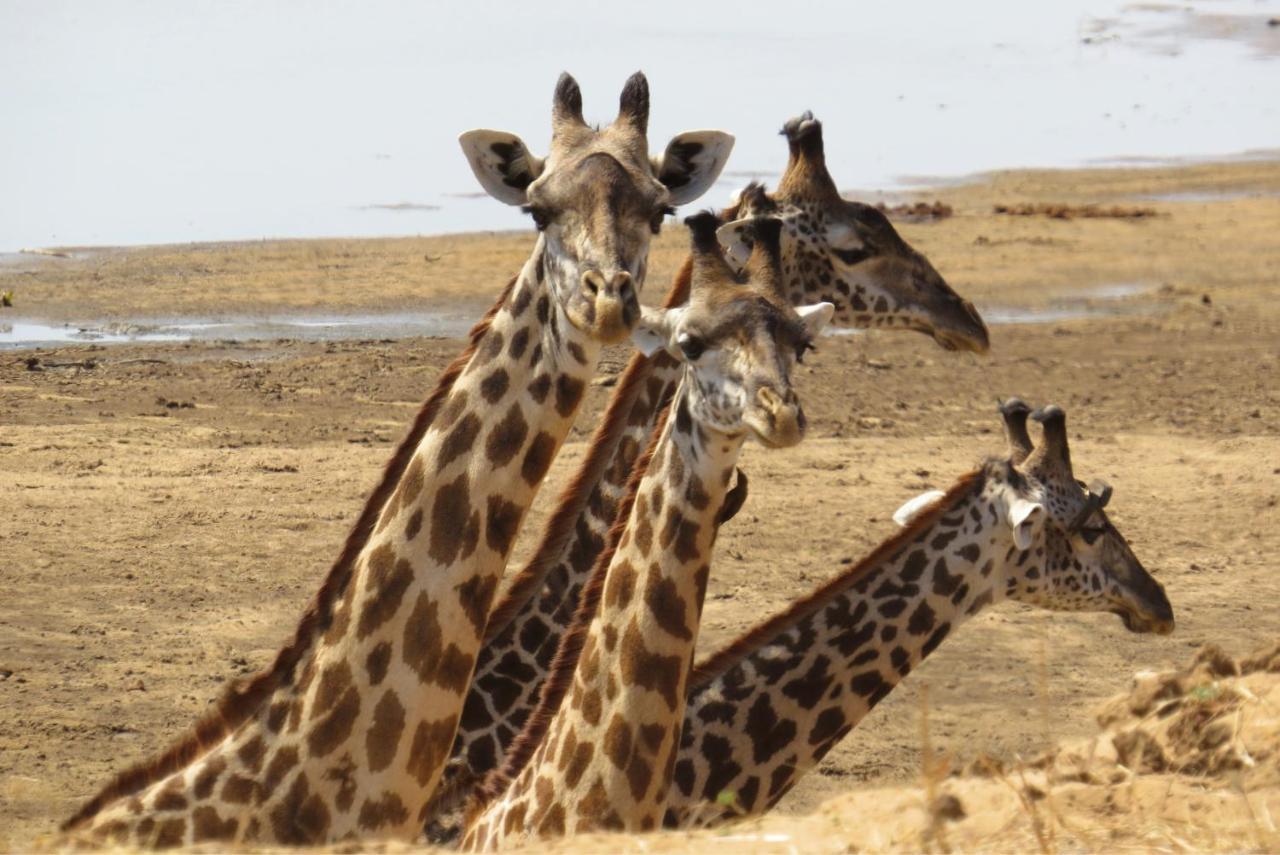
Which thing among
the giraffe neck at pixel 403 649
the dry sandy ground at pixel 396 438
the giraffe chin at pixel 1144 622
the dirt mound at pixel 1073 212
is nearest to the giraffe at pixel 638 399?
the giraffe neck at pixel 403 649

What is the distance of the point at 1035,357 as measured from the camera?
1764 centimetres

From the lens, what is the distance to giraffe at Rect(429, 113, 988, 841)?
25.4 feet

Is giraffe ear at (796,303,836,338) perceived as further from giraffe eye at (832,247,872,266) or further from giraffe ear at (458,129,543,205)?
giraffe eye at (832,247,872,266)

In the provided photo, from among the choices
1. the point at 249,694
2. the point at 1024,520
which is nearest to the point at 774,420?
the point at 249,694

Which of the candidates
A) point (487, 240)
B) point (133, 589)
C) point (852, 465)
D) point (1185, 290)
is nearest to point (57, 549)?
point (133, 589)

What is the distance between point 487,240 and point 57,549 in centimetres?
1017

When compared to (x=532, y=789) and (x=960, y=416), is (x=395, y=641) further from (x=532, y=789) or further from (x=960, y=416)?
(x=960, y=416)

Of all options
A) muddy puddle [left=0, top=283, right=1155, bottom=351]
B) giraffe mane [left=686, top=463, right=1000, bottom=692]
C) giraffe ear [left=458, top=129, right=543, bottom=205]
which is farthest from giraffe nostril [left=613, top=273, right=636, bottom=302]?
muddy puddle [left=0, top=283, right=1155, bottom=351]

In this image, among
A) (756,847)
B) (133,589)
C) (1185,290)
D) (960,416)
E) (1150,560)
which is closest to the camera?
(756,847)

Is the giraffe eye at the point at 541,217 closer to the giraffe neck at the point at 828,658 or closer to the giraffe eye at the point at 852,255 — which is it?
the giraffe neck at the point at 828,658

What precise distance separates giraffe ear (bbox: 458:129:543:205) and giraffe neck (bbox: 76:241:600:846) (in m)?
0.42

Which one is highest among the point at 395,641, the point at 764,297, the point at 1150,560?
the point at 764,297

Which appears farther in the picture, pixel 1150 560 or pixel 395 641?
pixel 1150 560

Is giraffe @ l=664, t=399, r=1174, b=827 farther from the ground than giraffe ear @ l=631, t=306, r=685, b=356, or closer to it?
closer to it
